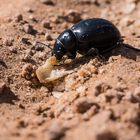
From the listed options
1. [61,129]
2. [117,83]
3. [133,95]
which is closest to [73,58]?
[117,83]

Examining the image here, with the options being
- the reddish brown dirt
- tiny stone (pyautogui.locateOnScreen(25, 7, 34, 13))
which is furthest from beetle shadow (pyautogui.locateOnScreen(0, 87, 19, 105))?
tiny stone (pyautogui.locateOnScreen(25, 7, 34, 13))

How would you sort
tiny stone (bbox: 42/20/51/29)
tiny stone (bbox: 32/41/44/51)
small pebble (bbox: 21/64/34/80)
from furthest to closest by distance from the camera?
tiny stone (bbox: 42/20/51/29), tiny stone (bbox: 32/41/44/51), small pebble (bbox: 21/64/34/80)

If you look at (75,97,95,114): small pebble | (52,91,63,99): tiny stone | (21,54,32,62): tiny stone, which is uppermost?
(21,54,32,62): tiny stone

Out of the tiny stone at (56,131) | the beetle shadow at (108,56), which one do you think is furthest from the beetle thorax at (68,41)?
the tiny stone at (56,131)

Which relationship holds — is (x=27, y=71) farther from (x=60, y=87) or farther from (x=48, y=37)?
(x=48, y=37)

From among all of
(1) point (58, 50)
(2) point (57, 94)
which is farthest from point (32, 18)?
(2) point (57, 94)

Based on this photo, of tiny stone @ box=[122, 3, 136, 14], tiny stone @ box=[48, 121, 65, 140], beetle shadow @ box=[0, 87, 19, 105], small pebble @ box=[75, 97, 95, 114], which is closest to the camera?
tiny stone @ box=[48, 121, 65, 140]

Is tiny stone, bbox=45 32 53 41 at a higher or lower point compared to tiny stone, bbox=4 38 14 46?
lower

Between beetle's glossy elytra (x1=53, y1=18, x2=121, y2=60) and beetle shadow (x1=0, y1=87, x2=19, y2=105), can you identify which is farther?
beetle's glossy elytra (x1=53, y1=18, x2=121, y2=60)

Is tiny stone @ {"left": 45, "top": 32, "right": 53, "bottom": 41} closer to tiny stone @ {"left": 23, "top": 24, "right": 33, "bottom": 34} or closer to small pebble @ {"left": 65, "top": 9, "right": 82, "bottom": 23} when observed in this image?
tiny stone @ {"left": 23, "top": 24, "right": 33, "bottom": 34}
